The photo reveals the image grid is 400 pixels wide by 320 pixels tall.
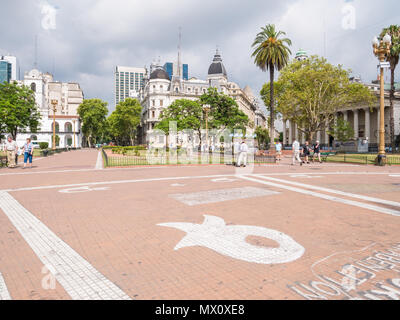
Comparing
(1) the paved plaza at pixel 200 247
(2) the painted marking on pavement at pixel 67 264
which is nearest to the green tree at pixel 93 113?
(1) the paved plaza at pixel 200 247

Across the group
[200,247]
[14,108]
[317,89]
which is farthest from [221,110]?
[200,247]

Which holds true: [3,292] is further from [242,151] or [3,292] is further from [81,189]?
[242,151]

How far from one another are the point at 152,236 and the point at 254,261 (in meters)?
1.95

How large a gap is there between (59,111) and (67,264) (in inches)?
5294

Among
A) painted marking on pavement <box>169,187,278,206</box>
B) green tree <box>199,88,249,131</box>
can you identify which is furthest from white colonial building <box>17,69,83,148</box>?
painted marking on pavement <box>169,187,278,206</box>

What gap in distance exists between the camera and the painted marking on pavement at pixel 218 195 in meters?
8.12

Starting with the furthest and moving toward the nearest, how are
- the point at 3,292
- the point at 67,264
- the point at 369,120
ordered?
the point at 369,120, the point at 67,264, the point at 3,292

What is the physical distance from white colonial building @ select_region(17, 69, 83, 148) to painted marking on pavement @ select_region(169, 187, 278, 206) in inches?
2164

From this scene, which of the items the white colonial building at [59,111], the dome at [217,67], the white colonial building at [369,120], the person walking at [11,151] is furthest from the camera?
the dome at [217,67]

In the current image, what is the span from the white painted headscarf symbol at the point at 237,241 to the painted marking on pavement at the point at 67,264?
1397 millimetres

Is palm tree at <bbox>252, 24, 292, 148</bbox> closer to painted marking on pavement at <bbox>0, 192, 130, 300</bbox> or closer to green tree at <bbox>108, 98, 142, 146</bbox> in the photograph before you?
painted marking on pavement at <bbox>0, 192, 130, 300</bbox>

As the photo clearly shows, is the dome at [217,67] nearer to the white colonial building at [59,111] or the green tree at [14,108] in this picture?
the white colonial building at [59,111]

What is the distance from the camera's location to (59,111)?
403 ft

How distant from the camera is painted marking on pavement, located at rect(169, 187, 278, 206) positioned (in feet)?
26.6
